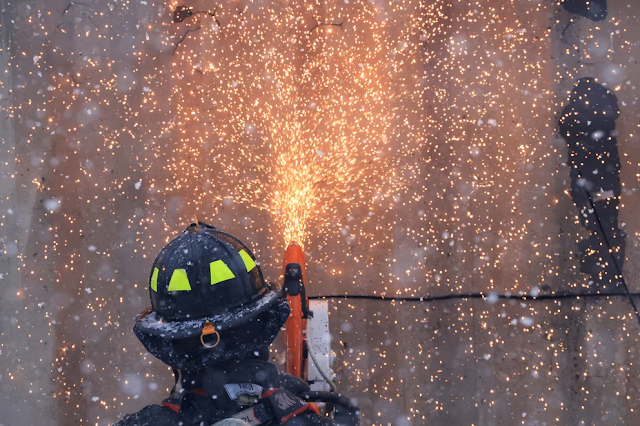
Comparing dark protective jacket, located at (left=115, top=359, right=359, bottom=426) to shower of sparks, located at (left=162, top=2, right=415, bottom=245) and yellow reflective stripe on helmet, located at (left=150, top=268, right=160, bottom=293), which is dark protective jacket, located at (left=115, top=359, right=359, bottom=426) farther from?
shower of sparks, located at (left=162, top=2, right=415, bottom=245)

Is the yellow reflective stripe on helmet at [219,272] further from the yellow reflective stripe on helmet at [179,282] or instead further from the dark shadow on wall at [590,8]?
the dark shadow on wall at [590,8]

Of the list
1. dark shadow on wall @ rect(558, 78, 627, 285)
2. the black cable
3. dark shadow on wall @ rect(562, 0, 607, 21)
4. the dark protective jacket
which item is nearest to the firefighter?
the dark protective jacket

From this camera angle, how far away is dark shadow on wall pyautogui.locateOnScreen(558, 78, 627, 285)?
2.87m

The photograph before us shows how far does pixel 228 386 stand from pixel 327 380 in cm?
78

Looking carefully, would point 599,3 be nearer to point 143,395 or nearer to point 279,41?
point 279,41

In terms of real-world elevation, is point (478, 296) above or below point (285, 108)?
below

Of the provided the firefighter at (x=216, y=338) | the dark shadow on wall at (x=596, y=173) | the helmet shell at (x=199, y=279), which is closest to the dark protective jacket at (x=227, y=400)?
the firefighter at (x=216, y=338)

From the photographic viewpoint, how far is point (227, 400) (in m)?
1.53

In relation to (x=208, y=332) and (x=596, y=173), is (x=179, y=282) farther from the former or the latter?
(x=596, y=173)

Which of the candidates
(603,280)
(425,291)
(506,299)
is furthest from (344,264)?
(603,280)

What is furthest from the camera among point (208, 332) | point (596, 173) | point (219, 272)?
point (596, 173)

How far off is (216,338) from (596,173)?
271 cm

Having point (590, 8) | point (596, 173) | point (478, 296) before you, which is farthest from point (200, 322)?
point (590, 8)

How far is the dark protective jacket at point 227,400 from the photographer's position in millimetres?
1482
